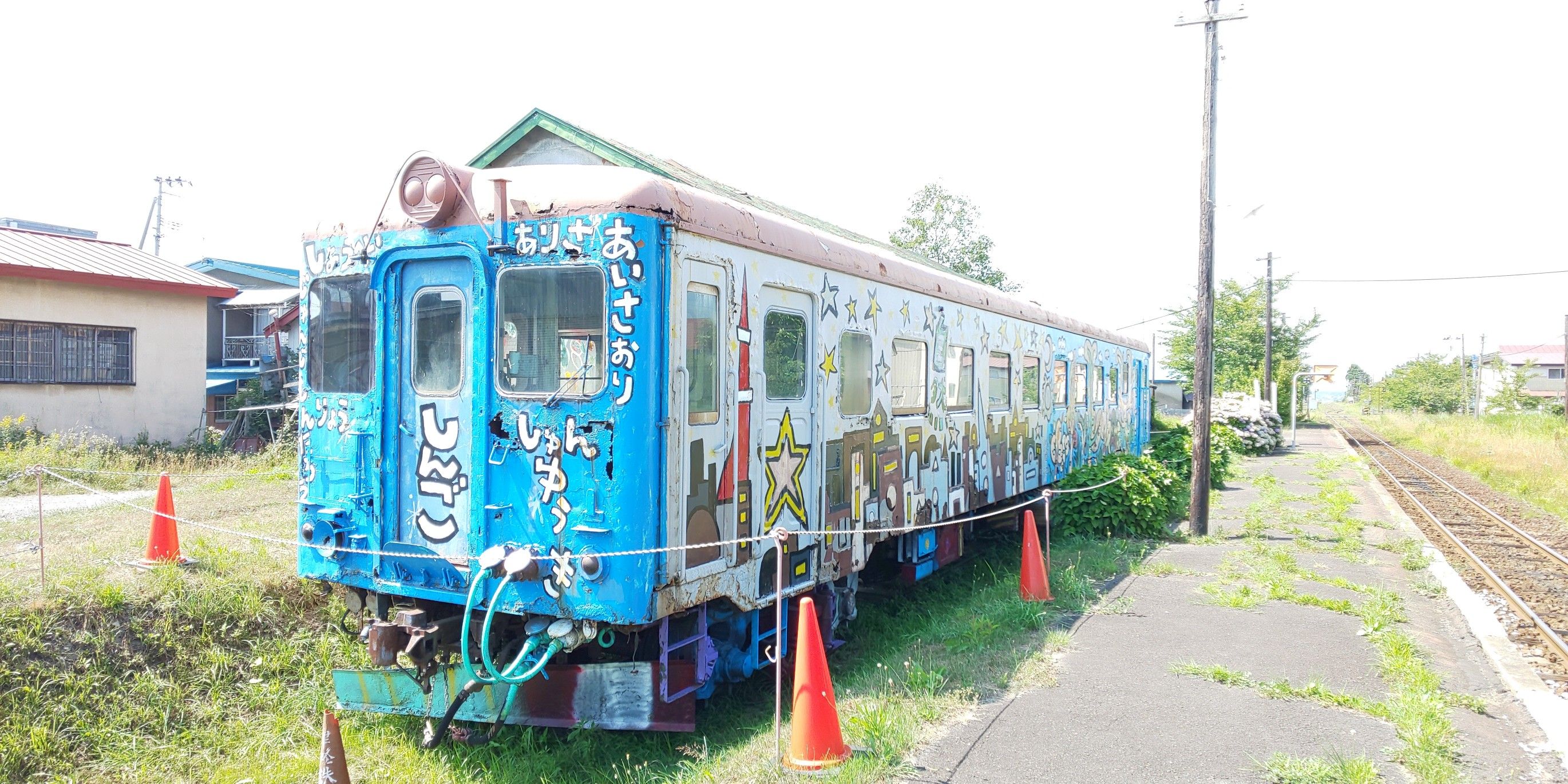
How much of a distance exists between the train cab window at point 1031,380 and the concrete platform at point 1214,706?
2978 mm

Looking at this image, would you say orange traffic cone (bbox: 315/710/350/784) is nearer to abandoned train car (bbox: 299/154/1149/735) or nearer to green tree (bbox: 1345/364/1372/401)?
abandoned train car (bbox: 299/154/1149/735)

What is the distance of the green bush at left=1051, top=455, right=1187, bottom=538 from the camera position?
1166 cm

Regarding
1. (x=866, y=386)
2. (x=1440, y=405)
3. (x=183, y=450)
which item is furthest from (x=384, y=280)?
(x=1440, y=405)

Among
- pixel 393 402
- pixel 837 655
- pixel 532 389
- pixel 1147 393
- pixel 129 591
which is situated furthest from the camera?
pixel 1147 393

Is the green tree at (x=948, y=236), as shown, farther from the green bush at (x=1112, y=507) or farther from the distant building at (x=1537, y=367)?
the distant building at (x=1537, y=367)

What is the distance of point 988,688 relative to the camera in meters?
5.75

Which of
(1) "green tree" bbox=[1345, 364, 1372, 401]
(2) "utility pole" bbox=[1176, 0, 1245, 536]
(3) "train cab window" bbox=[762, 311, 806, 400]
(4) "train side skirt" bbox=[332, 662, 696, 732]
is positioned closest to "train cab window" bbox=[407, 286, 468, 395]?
(4) "train side skirt" bbox=[332, 662, 696, 732]

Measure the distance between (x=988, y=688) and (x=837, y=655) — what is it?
1.99 meters

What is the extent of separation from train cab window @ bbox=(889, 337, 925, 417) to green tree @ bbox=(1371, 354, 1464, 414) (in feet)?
201

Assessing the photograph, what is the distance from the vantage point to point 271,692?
6.22 meters

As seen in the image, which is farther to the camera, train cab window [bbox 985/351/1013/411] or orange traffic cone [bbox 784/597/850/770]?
train cab window [bbox 985/351/1013/411]

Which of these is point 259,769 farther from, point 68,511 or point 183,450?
point 183,450

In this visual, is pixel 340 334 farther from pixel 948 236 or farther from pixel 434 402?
pixel 948 236

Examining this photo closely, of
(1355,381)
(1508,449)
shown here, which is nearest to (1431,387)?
(1508,449)
